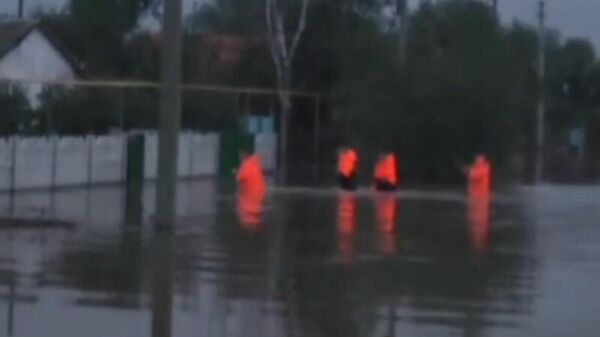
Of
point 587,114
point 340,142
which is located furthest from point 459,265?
point 587,114

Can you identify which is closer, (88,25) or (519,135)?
(519,135)

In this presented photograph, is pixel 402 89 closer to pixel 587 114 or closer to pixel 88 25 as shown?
pixel 88 25

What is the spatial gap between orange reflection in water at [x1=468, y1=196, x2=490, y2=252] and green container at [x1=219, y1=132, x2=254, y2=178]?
10.3 meters

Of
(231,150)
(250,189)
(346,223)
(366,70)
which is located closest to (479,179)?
(250,189)

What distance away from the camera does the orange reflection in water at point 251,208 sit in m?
32.3

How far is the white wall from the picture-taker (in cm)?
6188

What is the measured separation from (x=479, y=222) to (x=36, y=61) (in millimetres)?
31105

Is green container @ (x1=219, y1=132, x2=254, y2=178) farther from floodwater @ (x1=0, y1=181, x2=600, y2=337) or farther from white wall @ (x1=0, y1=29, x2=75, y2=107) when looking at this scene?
floodwater @ (x1=0, y1=181, x2=600, y2=337)

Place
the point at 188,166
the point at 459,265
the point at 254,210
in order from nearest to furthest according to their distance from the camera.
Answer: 1. the point at 459,265
2. the point at 254,210
3. the point at 188,166

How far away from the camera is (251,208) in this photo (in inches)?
1469

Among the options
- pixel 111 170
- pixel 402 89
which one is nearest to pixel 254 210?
pixel 111 170

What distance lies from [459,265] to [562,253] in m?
3.19

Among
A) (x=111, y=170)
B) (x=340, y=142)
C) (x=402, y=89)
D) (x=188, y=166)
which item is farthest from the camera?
(x=340, y=142)

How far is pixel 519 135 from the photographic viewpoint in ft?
187
